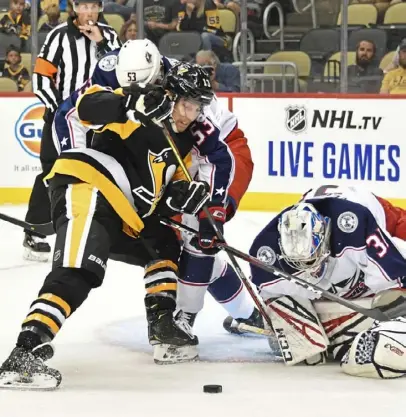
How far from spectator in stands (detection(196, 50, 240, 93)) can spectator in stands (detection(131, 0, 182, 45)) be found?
271 mm

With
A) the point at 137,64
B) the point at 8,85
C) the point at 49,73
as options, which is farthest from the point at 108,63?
the point at 8,85

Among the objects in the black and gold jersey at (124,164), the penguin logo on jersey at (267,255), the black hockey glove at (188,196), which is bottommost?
the penguin logo on jersey at (267,255)

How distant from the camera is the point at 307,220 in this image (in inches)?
137

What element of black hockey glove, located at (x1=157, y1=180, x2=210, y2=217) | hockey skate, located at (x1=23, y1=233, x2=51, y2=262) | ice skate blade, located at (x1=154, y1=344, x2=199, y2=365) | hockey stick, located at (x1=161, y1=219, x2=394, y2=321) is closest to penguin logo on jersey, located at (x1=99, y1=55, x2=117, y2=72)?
black hockey glove, located at (x1=157, y1=180, x2=210, y2=217)

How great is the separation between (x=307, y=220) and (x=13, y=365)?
0.95 metres

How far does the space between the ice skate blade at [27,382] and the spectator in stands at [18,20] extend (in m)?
4.72

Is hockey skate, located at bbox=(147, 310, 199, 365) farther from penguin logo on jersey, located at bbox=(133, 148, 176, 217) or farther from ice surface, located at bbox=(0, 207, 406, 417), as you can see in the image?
penguin logo on jersey, located at bbox=(133, 148, 176, 217)

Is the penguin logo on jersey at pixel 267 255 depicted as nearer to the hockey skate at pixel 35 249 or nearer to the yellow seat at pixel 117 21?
the hockey skate at pixel 35 249

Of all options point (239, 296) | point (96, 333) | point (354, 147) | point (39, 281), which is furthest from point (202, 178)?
point (354, 147)

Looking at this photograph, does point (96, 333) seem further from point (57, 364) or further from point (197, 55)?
point (197, 55)

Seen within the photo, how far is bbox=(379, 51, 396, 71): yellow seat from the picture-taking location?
7332mm

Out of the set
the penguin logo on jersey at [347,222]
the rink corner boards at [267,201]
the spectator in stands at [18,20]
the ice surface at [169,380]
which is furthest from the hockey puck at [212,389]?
the spectator in stands at [18,20]

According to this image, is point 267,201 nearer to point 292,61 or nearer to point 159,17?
point 292,61

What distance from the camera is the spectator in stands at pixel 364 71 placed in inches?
287
